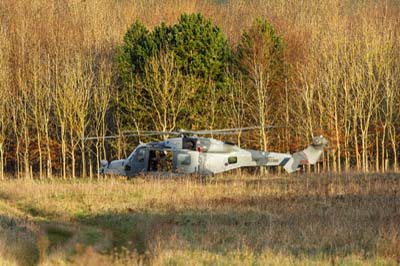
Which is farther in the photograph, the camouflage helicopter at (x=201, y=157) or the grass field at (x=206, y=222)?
the camouflage helicopter at (x=201, y=157)

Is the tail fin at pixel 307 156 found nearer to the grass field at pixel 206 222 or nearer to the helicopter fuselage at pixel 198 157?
the helicopter fuselage at pixel 198 157

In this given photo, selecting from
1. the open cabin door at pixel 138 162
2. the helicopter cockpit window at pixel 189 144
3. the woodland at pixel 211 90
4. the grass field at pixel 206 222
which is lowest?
the grass field at pixel 206 222

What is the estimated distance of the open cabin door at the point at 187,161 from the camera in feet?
96.8

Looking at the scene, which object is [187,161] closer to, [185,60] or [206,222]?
[206,222]

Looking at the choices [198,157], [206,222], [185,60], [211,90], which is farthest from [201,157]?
[185,60]

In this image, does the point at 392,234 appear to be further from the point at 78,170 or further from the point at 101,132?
the point at 78,170

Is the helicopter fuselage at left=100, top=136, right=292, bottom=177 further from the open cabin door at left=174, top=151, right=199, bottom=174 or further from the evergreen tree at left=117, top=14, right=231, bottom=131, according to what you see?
the evergreen tree at left=117, top=14, right=231, bottom=131

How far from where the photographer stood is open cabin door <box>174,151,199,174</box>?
1162 inches

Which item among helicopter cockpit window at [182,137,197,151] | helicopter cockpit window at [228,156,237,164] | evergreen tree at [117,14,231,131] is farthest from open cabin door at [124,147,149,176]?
evergreen tree at [117,14,231,131]

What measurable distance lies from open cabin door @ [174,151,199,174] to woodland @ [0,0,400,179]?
13.2 metres

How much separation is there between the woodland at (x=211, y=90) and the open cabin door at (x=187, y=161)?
43.2 feet

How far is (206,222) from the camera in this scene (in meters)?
18.0

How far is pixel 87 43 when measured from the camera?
56.7m

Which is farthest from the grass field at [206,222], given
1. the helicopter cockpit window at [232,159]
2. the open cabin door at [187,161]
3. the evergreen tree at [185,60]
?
the evergreen tree at [185,60]
